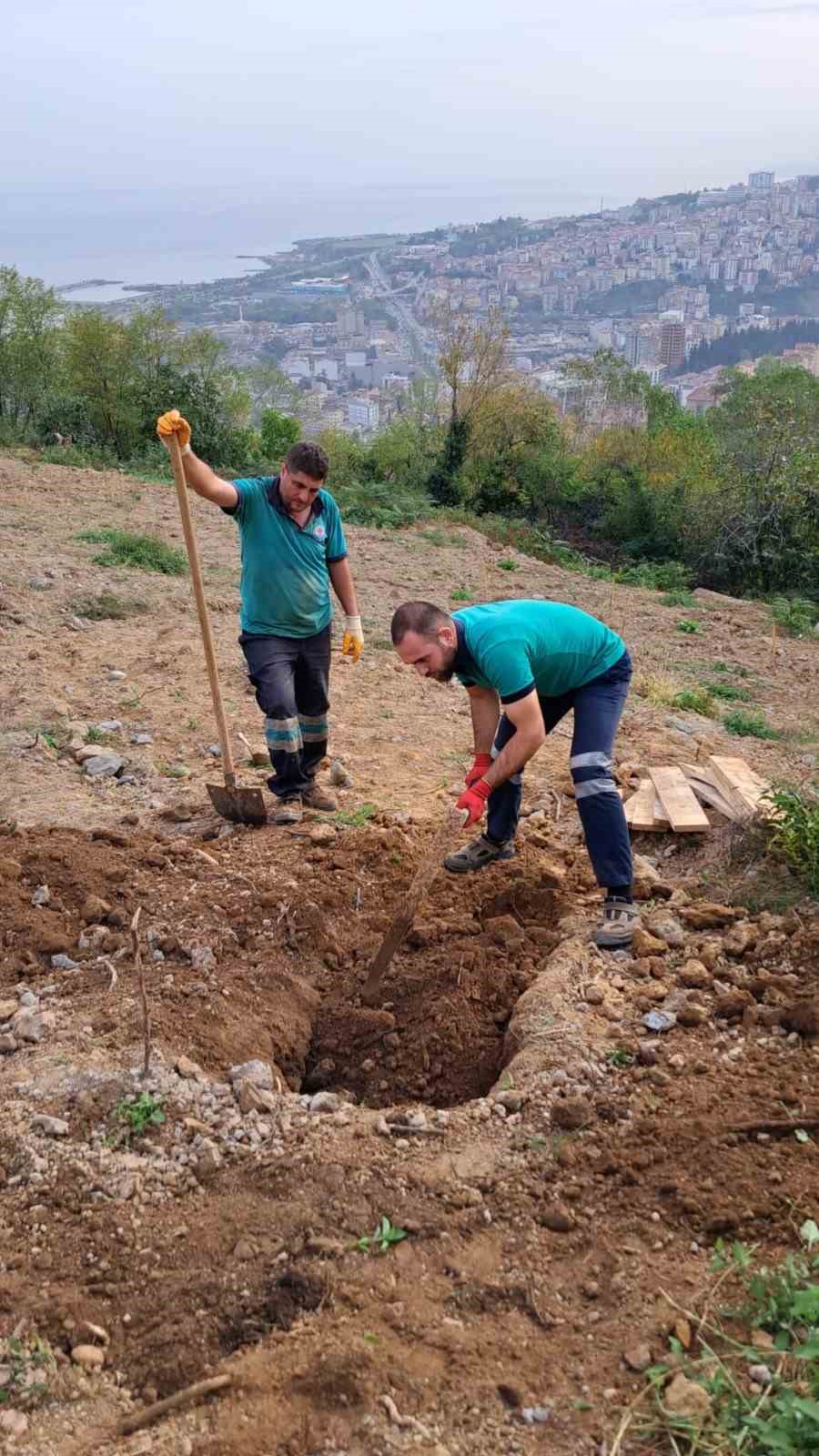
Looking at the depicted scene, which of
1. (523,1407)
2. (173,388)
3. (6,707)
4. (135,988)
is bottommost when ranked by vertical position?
(523,1407)

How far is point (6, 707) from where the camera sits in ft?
20.9

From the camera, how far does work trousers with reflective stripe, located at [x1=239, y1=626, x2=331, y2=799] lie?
4957 millimetres

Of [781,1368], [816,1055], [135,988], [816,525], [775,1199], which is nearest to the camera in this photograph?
[781,1368]

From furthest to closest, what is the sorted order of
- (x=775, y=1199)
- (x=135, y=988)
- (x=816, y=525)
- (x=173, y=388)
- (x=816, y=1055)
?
(x=173, y=388), (x=816, y=525), (x=135, y=988), (x=816, y=1055), (x=775, y=1199)

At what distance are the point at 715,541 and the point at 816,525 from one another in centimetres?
145

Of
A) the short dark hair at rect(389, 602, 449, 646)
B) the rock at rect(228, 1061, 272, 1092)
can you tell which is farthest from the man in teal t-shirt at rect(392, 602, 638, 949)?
the rock at rect(228, 1061, 272, 1092)

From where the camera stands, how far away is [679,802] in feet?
17.0

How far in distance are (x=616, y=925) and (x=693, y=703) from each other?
13.1 ft

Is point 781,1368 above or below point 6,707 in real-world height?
below

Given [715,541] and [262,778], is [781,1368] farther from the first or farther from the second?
[715,541]

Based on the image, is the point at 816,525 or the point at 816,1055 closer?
the point at 816,1055

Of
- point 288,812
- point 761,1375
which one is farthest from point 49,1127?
point 288,812

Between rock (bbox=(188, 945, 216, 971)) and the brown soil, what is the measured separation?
2cm

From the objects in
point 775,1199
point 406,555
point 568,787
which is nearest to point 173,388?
point 406,555
